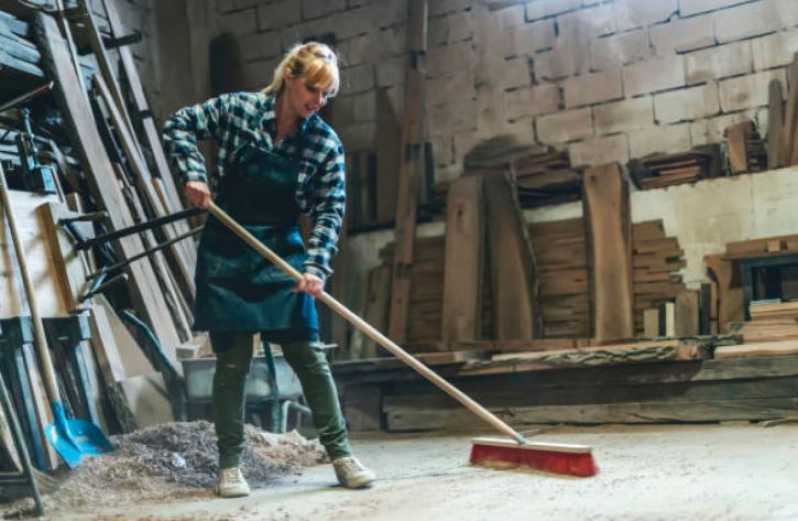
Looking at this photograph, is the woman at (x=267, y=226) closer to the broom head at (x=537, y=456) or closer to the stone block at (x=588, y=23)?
the broom head at (x=537, y=456)

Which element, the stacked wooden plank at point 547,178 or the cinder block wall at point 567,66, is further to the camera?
the stacked wooden plank at point 547,178

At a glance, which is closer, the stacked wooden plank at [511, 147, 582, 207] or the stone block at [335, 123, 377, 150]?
the stacked wooden plank at [511, 147, 582, 207]

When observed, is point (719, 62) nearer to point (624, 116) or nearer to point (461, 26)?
point (624, 116)

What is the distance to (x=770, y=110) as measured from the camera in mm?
4535

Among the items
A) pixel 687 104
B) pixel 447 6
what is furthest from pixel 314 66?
pixel 447 6

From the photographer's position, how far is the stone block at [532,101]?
514cm

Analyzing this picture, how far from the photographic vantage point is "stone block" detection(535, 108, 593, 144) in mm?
5055

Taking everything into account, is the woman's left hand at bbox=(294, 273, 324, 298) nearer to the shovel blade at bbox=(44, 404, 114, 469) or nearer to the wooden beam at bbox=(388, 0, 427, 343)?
the shovel blade at bbox=(44, 404, 114, 469)

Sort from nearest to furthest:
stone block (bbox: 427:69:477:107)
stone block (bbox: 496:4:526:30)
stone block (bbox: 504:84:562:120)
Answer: stone block (bbox: 504:84:562:120), stone block (bbox: 496:4:526:30), stone block (bbox: 427:69:477:107)

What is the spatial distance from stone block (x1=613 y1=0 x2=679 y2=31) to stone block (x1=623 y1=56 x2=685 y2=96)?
0.23 meters

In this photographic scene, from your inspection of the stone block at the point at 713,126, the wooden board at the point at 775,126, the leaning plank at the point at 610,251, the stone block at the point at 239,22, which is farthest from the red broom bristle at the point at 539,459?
the stone block at the point at 239,22

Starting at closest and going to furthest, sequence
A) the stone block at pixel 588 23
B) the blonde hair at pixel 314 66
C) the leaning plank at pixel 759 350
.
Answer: the blonde hair at pixel 314 66 → the leaning plank at pixel 759 350 → the stone block at pixel 588 23

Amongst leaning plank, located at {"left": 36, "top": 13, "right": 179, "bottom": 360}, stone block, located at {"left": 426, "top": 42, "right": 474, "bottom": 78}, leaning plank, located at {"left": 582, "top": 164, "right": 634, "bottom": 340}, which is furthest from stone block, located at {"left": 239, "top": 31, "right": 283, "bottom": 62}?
leaning plank, located at {"left": 582, "top": 164, "right": 634, "bottom": 340}

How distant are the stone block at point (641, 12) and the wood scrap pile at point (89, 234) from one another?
2.75m
